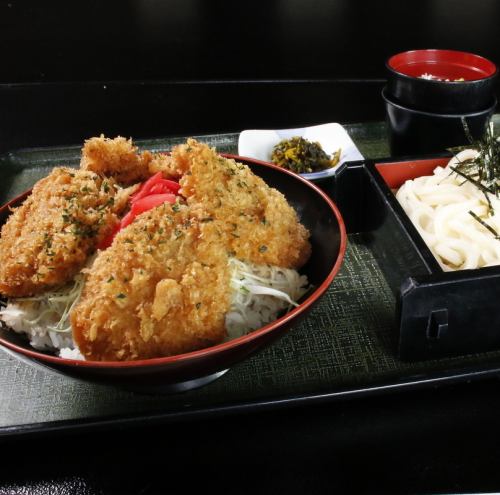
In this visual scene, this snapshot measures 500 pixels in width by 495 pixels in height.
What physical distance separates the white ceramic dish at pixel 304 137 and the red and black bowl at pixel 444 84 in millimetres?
319

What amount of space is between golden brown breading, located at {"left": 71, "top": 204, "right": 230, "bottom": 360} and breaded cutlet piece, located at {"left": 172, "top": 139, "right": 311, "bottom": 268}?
4.0 inches

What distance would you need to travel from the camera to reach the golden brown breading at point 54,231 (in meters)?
1.51

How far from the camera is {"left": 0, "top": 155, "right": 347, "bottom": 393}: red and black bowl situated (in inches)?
49.4

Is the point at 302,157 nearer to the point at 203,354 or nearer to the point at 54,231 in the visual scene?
the point at 54,231

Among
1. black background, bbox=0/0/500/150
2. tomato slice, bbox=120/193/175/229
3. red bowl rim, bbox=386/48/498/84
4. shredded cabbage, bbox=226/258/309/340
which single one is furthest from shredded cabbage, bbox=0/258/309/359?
black background, bbox=0/0/500/150

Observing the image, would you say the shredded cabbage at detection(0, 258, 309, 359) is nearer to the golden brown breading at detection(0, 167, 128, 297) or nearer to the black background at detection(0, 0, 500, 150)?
the golden brown breading at detection(0, 167, 128, 297)

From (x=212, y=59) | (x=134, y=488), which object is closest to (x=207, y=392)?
(x=134, y=488)

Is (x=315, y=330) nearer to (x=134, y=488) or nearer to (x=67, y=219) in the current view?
(x=134, y=488)

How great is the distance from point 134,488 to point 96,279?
0.56m

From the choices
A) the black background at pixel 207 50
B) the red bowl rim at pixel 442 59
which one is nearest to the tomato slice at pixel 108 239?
the red bowl rim at pixel 442 59

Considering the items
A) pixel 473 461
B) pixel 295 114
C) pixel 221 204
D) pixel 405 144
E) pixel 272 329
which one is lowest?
pixel 295 114

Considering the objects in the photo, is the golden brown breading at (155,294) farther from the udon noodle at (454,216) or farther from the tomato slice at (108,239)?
the udon noodle at (454,216)

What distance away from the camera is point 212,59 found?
4.66 meters

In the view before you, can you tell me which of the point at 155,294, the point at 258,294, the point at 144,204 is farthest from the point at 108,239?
the point at 258,294
